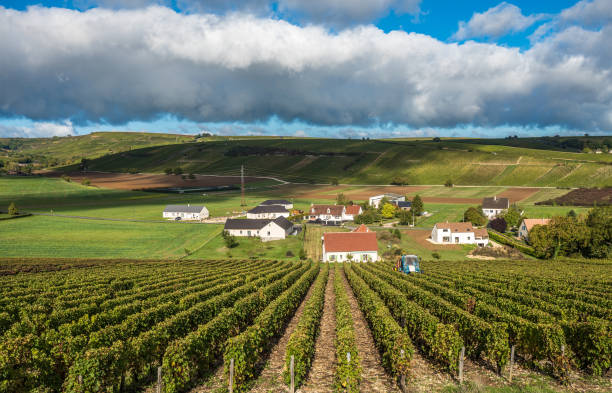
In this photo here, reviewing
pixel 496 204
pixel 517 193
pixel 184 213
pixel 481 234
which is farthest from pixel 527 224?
pixel 184 213

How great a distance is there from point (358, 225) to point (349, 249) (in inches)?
1315

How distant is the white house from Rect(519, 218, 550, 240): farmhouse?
295 ft

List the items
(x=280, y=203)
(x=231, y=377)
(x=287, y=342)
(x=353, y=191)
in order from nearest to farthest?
(x=231, y=377) → (x=287, y=342) → (x=280, y=203) → (x=353, y=191)

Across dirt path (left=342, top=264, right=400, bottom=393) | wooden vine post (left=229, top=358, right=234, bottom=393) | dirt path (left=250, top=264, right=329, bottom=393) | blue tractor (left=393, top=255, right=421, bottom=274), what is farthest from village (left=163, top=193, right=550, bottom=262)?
wooden vine post (left=229, top=358, right=234, bottom=393)

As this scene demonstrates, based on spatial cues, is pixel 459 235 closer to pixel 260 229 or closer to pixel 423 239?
pixel 423 239

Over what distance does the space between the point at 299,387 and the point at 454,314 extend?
1077 cm

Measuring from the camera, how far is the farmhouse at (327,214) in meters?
112

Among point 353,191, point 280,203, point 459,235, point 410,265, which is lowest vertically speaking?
point 410,265

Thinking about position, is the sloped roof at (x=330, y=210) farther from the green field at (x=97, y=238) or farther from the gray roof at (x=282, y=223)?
the green field at (x=97, y=238)

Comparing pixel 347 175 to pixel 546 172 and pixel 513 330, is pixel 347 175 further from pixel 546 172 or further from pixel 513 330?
pixel 513 330

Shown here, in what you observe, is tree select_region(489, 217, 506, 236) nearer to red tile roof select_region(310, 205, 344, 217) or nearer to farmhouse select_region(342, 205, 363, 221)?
farmhouse select_region(342, 205, 363, 221)

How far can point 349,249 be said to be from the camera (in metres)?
70.8

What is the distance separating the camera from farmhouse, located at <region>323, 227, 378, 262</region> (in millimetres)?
A: 70500

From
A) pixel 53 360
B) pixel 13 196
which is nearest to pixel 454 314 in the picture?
pixel 53 360
